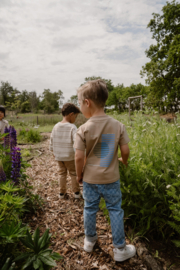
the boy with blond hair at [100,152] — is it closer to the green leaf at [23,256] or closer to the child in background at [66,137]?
the green leaf at [23,256]

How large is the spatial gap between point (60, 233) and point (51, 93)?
145 feet

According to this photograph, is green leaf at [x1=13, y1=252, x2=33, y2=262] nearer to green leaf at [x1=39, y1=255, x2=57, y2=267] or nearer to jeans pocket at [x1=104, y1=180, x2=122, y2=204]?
green leaf at [x1=39, y1=255, x2=57, y2=267]

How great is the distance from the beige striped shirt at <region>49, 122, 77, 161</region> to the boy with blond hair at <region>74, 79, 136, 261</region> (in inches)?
46.2

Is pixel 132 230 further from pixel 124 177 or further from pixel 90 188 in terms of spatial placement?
pixel 90 188

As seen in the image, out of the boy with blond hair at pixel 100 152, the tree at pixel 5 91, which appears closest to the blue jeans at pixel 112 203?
the boy with blond hair at pixel 100 152

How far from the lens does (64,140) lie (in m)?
2.99

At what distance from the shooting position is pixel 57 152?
3.01m

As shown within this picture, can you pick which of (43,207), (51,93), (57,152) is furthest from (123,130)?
(51,93)

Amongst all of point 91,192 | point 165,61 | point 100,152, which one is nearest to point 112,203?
point 91,192

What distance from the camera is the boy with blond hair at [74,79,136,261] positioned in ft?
5.61

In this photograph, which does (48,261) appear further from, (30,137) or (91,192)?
(30,137)

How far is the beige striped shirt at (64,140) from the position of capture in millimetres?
2949

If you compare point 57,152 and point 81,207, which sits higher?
point 57,152

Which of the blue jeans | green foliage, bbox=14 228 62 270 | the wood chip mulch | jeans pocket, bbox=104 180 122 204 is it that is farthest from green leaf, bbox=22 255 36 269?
jeans pocket, bbox=104 180 122 204
